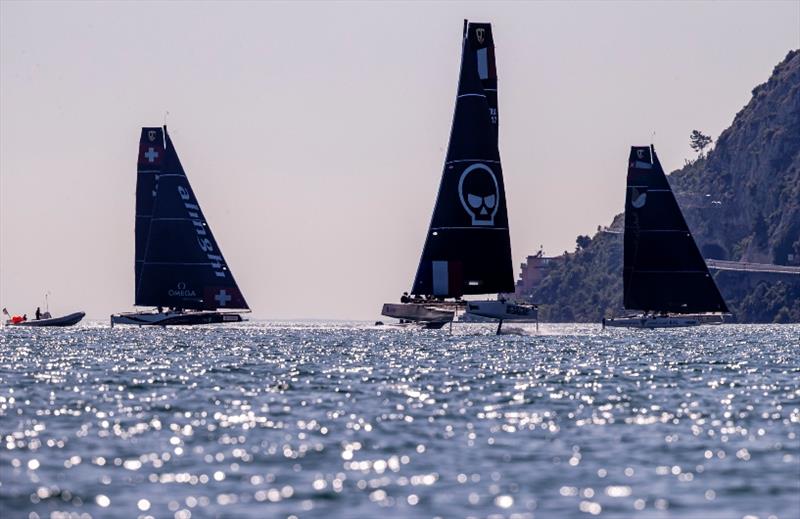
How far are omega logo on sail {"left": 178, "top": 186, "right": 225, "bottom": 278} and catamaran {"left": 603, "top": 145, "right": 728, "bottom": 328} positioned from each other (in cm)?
3474

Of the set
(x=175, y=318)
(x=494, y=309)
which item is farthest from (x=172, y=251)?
(x=494, y=309)

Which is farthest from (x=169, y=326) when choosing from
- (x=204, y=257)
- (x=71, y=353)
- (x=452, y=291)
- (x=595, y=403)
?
(x=595, y=403)

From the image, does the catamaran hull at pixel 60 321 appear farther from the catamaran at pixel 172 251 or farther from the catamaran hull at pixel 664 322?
the catamaran hull at pixel 664 322

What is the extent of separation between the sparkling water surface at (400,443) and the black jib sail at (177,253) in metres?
73.6

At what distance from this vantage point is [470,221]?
103 metres

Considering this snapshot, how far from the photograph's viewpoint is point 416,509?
23.9m

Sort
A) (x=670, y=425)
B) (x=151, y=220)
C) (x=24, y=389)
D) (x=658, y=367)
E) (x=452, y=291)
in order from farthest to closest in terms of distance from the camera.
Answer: (x=151, y=220)
(x=452, y=291)
(x=658, y=367)
(x=24, y=389)
(x=670, y=425)

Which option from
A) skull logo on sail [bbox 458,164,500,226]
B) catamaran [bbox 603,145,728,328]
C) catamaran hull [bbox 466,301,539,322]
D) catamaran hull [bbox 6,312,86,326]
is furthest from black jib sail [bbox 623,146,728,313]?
catamaran hull [bbox 6,312,86,326]

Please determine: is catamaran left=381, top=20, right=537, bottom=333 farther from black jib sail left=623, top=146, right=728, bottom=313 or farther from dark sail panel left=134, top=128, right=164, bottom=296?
dark sail panel left=134, top=128, right=164, bottom=296

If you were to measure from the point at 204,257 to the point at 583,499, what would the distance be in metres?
113

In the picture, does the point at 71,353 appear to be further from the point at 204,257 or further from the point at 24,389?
the point at 204,257

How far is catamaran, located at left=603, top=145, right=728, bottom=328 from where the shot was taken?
444 feet

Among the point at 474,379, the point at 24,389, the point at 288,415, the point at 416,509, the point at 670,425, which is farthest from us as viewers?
the point at 474,379

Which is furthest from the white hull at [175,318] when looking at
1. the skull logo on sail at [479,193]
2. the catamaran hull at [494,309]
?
the skull logo on sail at [479,193]
